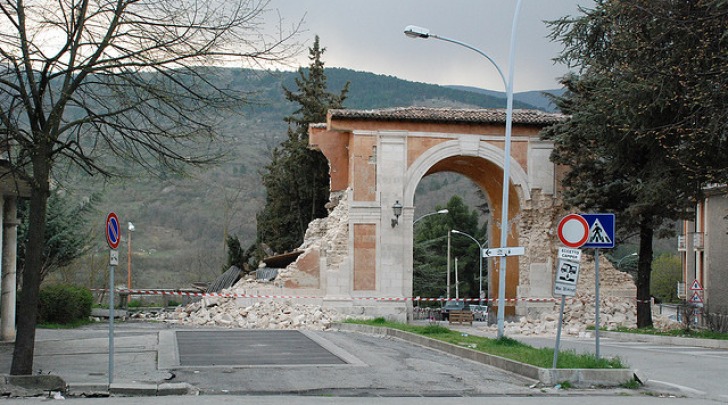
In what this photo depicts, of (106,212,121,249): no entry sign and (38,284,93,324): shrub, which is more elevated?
(106,212,121,249): no entry sign

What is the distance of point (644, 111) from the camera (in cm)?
2453

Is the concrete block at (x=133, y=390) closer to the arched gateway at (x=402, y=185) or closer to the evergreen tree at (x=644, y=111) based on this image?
the evergreen tree at (x=644, y=111)

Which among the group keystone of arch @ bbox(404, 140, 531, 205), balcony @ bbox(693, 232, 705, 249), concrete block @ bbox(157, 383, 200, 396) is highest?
keystone of arch @ bbox(404, 140, 531, 205)

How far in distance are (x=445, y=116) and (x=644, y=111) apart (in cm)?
1469

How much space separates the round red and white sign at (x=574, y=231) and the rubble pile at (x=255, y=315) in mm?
18857

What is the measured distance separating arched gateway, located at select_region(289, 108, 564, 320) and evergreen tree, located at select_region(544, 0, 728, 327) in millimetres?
3721

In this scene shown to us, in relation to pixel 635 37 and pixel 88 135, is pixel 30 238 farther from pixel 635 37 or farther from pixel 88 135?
pixel 635 37

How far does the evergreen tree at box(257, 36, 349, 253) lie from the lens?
163ft

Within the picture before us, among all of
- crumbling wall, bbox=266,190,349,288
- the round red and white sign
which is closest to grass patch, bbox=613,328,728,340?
the round red and white sign

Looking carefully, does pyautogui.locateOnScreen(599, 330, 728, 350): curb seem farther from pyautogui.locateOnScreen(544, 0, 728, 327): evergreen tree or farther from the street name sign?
the street name sign

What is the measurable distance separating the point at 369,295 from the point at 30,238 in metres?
24.8

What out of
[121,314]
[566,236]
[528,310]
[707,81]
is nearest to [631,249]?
[528,310]

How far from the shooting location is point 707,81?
22359 millimetres

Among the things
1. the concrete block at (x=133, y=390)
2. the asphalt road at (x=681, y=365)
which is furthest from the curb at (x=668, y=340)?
the concrete block at (x=133, y=390)
